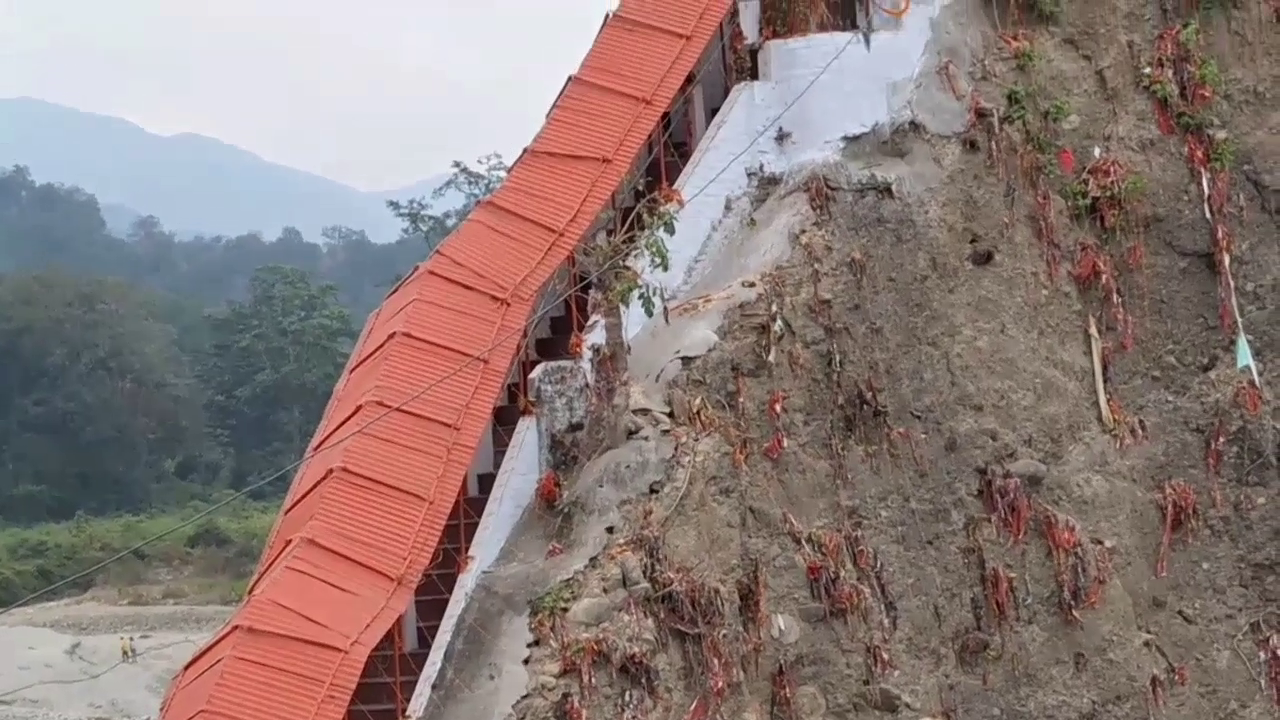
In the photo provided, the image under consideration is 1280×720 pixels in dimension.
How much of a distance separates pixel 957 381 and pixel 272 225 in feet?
426

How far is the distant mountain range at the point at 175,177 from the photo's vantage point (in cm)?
13400

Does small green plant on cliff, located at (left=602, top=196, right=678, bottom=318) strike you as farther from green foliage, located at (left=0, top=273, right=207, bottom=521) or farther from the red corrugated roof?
green foliage, located at (left=0, top=273, right=207, bottom=521)

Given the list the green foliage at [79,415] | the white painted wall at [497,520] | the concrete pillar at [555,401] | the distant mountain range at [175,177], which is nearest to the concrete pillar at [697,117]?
A: the concrete pillar at [555,401]

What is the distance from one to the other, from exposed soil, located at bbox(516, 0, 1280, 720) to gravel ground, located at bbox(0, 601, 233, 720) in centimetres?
1885

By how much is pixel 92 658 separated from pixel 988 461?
24.8 meters

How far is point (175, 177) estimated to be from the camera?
479ft

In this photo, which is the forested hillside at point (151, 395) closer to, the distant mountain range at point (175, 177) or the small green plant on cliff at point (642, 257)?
the small green plant on cliff at point (642, 257)

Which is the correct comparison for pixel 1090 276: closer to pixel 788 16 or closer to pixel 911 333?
pixel 911 333

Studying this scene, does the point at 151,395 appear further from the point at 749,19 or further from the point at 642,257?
the point at 642,257

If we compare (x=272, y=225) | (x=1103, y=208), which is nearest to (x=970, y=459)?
(x=1103, y=208)

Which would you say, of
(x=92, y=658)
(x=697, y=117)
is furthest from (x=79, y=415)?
(x=697, y=117)

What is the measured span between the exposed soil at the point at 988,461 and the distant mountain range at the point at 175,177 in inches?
4677

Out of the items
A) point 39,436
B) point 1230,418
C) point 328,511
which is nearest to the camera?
point 328,511

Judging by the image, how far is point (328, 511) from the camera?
6473mm
